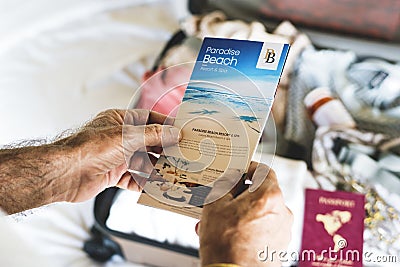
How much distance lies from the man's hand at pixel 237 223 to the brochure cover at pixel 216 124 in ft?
0.04

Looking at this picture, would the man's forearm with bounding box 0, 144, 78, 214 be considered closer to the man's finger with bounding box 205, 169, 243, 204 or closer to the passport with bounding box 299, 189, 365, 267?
the man's finger with bounding box 205, 169, 243, 204

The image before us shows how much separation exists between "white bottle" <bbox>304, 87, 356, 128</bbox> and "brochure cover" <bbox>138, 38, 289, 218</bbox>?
0.32 m

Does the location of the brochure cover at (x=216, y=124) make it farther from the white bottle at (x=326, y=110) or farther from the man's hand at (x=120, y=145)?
the white bottle at (x=326, y=110)

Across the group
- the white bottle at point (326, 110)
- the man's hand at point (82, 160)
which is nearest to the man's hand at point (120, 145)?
the man's hand at point (82, 160)

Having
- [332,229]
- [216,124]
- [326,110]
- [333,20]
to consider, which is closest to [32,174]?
[216,124]

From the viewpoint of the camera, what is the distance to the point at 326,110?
0.80 meters

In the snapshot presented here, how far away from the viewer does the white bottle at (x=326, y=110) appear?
0.80 meters

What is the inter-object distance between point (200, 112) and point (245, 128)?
48 mm

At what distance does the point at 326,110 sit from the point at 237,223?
40 centimetres

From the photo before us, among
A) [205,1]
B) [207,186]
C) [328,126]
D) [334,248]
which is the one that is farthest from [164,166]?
[205,1]

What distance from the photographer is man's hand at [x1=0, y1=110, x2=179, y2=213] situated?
1.55 ft

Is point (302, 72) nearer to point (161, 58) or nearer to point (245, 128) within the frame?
point (161, 58)

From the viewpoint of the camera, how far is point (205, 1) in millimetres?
1012

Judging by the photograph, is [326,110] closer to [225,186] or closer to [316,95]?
[316,95]
